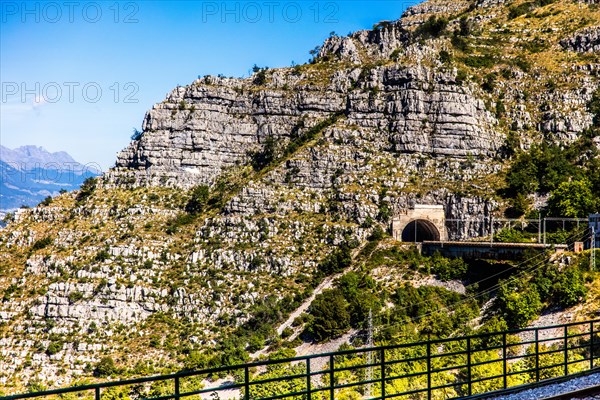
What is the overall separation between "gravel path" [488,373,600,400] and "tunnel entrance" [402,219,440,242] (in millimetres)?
75606

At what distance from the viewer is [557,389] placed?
2109 centimetres

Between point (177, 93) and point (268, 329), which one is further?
point (177, 93)

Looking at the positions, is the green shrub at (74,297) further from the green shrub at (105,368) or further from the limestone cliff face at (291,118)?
the limestone cliff face at (291,118)

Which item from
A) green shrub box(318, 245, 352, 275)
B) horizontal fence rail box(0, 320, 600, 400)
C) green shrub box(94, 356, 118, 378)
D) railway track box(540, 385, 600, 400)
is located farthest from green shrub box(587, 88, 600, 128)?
railway track box(540, 385, 600, 400)

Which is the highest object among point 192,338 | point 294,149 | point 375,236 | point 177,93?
point 177,93

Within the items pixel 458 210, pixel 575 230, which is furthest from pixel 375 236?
pixel 575 230

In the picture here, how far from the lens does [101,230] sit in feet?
366

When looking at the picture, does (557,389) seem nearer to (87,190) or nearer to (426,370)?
(426,370)

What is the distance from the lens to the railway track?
19.0m

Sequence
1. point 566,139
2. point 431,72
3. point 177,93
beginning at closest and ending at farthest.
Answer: point 566,139 → point 431,72 → point 177,93

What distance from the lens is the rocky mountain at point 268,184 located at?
319 feet

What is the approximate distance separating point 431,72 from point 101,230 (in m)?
51.1

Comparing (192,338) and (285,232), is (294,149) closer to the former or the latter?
(285,232)

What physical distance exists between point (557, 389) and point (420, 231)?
275 feet
